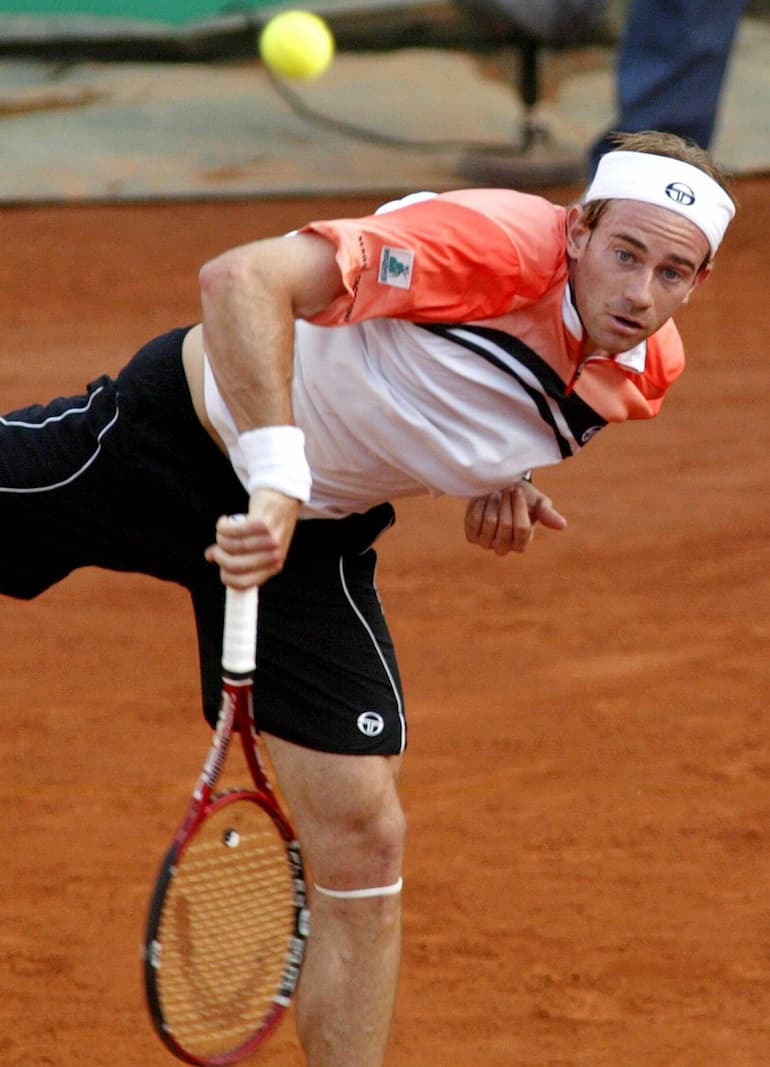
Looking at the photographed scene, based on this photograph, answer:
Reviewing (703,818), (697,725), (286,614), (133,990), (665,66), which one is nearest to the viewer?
(286,614)

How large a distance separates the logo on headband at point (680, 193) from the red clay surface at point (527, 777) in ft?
4.63

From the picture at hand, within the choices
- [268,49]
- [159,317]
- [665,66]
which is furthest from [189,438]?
[268,49]

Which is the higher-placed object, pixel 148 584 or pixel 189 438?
pixel 189 438

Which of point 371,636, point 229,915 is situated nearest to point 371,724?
point 371,636

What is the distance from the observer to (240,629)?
228cm

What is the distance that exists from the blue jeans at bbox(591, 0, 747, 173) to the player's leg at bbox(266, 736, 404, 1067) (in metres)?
5.12

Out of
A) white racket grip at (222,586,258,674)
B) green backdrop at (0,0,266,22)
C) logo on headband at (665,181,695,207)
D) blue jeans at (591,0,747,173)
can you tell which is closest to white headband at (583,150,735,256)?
logo on headband at (665,181,695,207)

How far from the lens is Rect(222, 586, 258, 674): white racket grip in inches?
88.4

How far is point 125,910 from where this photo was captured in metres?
3.31

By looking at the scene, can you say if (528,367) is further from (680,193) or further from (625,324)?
(680,193)

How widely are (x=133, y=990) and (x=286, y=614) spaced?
0.82 metres

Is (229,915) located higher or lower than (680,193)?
lower

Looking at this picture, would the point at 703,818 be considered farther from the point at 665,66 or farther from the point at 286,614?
the point at 665,66

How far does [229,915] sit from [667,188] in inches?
48.4
